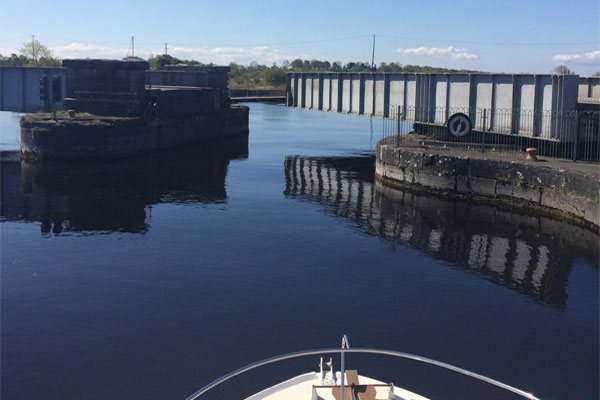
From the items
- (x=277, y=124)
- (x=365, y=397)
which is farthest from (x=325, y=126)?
(x=365, y=397)

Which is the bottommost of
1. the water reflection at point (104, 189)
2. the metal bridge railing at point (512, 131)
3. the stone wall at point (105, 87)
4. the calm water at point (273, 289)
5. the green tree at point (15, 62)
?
the calm water at point (273, 289)

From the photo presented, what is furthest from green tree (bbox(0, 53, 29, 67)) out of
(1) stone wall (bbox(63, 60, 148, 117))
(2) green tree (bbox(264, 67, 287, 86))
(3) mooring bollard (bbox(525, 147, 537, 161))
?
(3) mooring bollard (bbox(525, 147, 537, 161))

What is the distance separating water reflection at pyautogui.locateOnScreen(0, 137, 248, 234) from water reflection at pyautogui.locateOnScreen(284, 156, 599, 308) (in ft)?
22.4

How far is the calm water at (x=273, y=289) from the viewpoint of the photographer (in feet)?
51.8

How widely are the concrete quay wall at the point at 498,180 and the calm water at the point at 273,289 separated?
1.27 m

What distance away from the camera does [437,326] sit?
18.4 metres

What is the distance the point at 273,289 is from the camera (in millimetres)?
21188

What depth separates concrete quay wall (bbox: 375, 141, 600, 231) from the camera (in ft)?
96.8

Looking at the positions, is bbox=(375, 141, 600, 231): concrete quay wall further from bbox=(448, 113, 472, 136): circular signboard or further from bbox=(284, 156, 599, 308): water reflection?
bbox=(448, 113, 472, 136): circular signboard

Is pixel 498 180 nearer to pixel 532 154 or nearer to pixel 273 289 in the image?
pixel 532 154

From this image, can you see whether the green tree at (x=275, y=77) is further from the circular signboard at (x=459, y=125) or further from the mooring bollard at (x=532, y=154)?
the mooring bollard at (x=532, y=154)

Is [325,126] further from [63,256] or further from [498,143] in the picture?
[63,256]

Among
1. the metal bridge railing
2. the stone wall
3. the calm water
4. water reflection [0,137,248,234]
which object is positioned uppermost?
the stone wall

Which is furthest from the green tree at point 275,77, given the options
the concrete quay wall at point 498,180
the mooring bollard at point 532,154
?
the mooring bollard at point 532,154
